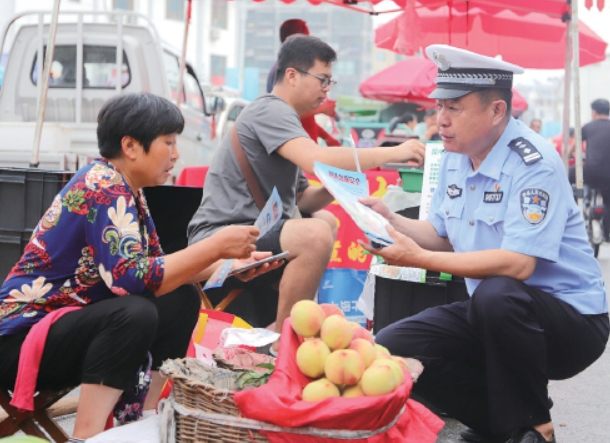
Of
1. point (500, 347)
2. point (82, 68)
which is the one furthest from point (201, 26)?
point (500, 347)

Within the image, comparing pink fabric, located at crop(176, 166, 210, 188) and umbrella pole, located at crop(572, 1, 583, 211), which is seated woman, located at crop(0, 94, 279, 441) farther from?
umbrella pole, located at crop(572, 1, 583, 211)

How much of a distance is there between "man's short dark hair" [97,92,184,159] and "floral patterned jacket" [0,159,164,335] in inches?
3.5

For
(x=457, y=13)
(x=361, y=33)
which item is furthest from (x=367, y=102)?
(x=361, y=33)

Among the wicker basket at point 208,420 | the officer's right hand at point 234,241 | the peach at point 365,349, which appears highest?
the officer's right hand at point 234,241

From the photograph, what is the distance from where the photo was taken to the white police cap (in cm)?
301

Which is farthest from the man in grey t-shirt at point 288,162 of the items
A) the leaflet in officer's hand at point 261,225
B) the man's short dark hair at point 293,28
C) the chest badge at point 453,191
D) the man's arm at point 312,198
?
the man's short dark hair at point 293,28

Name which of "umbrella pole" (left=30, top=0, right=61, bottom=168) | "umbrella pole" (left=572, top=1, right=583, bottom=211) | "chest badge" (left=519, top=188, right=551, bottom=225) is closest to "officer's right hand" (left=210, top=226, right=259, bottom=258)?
"chest badge" (left=519, top=188, right=551, bottom=225)

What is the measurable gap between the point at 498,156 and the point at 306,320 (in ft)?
3.40

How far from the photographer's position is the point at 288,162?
410 centimetres

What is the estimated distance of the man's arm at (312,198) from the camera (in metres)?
4.56

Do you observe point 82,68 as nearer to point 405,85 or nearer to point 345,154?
point 345,154

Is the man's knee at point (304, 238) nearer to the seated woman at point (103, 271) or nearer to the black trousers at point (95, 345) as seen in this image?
the seated woman at point (103, 271)

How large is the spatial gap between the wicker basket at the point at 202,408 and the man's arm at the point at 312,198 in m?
2.17

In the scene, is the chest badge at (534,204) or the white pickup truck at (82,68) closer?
the chest badge at (534,204)
